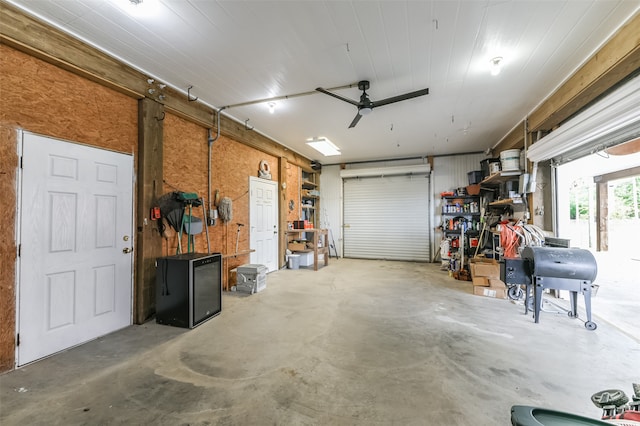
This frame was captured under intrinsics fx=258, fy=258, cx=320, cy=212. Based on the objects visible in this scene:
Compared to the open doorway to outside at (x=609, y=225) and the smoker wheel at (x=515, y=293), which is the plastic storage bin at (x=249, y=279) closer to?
the smoker wheel at (x=515, y=293)

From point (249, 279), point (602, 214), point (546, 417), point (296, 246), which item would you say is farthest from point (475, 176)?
point (546, 417)

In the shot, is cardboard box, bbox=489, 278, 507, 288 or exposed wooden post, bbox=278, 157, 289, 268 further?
exposed wooden post, bbox=278, 157, 289, 268

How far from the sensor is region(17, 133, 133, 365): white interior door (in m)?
2.40

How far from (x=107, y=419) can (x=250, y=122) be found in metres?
4.62

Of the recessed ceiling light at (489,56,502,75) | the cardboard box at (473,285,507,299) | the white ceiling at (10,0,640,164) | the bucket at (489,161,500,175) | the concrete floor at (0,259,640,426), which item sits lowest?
the concrete floor at (0,259,640,426)

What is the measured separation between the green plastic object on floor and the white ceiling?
2737mm

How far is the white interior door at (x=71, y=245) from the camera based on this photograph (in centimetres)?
240

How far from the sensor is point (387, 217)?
27.0 ft

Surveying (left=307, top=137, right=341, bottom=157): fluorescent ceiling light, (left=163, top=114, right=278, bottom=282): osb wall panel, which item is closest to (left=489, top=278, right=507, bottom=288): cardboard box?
(left=307, top=137, right=341, bottom=157): fluorescent ceiling light

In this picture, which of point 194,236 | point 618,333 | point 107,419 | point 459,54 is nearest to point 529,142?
point 459,54

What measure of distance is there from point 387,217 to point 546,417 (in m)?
7.56

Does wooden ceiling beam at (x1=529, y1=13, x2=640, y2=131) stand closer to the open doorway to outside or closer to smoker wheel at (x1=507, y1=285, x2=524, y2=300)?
the open doorway to outside

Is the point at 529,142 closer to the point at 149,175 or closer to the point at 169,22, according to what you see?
the point at 169,22

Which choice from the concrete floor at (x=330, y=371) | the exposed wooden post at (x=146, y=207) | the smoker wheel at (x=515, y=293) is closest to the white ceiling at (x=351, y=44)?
the exposed wooden post at (x=146, y=207)
